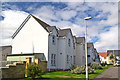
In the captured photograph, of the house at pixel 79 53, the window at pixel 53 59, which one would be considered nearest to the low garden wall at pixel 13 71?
the window at pixel 53 59

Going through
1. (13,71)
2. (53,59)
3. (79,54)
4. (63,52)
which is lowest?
(13,71)

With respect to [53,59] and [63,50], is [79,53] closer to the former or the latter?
[63,50]

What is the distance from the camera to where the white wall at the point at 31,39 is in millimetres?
23500

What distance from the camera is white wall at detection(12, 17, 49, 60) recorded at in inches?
Answer: 925

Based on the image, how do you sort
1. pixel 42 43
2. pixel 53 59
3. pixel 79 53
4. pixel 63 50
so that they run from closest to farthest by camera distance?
pixel 42 43, pixel 53 59, pixel 63 50, pixel 79 53

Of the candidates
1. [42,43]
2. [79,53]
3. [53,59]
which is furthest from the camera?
[79,53]

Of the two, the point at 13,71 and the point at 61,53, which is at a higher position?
the point at 61,53

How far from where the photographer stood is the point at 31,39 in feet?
80.9

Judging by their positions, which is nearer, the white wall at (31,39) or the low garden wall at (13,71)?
the low garden wall at (13,71)

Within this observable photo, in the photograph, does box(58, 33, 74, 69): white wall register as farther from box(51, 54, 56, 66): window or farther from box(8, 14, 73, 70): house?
box(51, 54, 56, 66): window

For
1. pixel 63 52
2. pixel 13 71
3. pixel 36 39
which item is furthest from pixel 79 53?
pixel 13 71

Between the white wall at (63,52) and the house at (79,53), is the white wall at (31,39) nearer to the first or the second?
the white wall at (63,52)

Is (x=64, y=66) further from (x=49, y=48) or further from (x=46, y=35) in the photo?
(x=46, y=35)

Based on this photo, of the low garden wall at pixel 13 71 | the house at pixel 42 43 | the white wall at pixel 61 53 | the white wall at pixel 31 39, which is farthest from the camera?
the white wall at pixel 61 53
